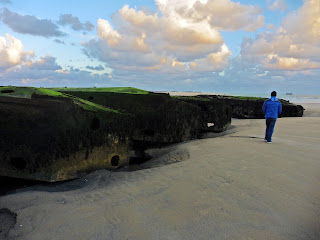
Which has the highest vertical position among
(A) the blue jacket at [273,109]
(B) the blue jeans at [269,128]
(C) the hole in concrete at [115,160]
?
(A) the blue jacket at [273,109]

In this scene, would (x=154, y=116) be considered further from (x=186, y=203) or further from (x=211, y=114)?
(x=186, y=203)

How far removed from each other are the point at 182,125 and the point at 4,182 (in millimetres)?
5298

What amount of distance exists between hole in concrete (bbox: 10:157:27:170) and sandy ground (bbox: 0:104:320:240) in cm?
46

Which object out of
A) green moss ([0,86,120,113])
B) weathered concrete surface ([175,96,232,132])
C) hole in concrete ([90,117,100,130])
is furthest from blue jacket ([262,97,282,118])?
hole in concrete ([90,117,100,130])

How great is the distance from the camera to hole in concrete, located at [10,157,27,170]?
443cm

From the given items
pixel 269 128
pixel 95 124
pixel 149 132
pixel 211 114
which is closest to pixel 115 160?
pixel 95 124

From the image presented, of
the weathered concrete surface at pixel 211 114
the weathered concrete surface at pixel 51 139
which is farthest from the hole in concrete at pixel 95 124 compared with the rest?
the weathered concrete surface at pixel 211 114

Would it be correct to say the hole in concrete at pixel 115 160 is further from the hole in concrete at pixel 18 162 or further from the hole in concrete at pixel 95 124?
the hole in concrete at pixel 18 162

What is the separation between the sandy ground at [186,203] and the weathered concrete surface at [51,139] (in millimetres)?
310

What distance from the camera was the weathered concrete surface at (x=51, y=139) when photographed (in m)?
4.41

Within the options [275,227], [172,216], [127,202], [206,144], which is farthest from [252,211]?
[206,144]

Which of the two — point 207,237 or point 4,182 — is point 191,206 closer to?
point 207,237

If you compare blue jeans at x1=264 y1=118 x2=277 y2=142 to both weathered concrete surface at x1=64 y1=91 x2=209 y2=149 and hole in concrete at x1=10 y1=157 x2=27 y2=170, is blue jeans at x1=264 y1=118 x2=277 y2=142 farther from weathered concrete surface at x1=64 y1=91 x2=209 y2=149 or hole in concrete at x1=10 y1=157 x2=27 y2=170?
hole in concrete at x1=10 y1=157 x2=27 y2=170

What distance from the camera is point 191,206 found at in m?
3.11
